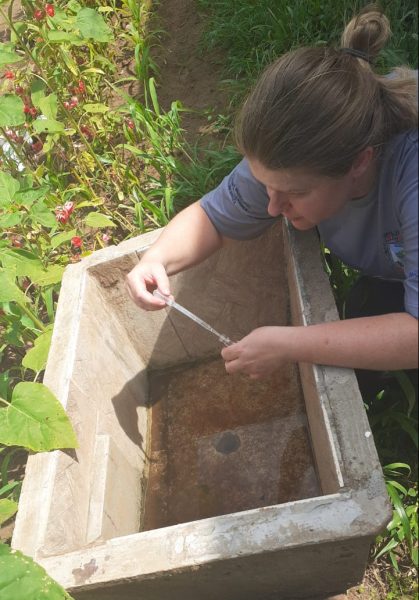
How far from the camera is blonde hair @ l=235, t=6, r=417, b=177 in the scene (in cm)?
113

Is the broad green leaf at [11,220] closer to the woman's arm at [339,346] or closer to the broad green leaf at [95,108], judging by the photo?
the woman's arm at [339,346]

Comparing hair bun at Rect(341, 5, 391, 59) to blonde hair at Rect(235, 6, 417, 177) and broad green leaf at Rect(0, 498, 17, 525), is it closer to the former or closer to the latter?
blonde hair at Rect(235, 6, 417, 177)

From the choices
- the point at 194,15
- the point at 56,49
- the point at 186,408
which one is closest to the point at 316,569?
the point at 186,408

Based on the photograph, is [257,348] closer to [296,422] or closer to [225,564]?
[225,564]

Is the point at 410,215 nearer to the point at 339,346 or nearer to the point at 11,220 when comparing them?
the point at 339,346

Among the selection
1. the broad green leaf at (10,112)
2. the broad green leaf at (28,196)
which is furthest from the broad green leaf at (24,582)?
the broad green leaf at (10,112)

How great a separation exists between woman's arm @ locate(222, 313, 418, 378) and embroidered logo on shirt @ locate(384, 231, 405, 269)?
0.23 metres

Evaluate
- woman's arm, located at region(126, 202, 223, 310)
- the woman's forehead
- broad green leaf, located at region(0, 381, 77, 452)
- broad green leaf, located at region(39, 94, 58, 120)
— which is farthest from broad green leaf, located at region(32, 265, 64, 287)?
the woman's forehead

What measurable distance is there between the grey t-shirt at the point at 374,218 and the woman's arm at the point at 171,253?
39mm

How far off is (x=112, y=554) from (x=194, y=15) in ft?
9.99

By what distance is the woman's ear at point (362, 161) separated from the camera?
3.82 feet

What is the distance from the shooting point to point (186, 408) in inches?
82.1

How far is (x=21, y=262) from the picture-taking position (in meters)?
1.81

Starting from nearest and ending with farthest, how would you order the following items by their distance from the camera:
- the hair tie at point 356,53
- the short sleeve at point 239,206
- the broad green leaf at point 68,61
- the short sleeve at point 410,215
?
1. the short sleeve at point 410,215
2. the hair tie at point 356,53
3. the short sleeve at point 239,206
4. the broad green leaf at point 68,61
